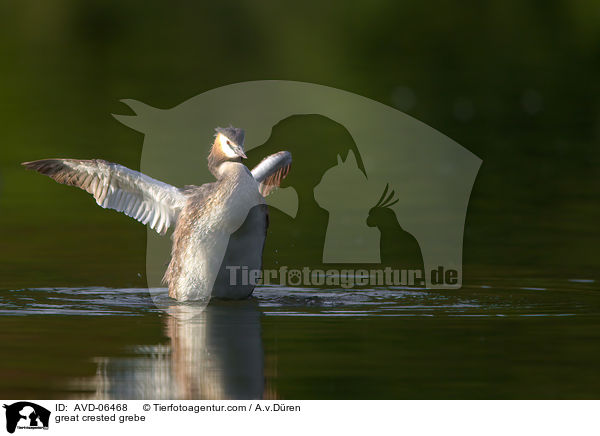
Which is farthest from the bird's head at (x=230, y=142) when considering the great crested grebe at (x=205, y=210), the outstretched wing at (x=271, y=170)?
the outstretched wing at (x=271, y=170)

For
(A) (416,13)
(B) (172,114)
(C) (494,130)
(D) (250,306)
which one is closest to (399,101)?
(C) (494,130)

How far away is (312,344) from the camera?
10891 millimetres

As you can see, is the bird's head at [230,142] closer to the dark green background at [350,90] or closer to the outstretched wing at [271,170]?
the outstretched wing at [271,170]

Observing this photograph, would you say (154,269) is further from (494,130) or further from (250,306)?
(494,130)

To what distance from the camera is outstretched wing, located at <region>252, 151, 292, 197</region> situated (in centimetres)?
1516

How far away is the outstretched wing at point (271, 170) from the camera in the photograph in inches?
597

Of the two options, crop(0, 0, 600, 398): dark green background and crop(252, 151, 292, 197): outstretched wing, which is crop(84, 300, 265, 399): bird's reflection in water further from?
crop(252, 151, 292, 197): outstretched wing

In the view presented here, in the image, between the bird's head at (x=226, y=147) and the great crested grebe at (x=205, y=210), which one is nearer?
the great crested grebe at (x=205, y=210)

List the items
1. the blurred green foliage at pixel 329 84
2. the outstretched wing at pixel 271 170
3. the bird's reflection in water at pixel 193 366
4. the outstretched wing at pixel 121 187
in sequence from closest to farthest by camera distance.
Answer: the bird's reflection in water at pixel 193 366, the outstretched wing at pixel 121 187, the outstretched wing at pixel 271 170, the blurred green foliage at pixel 329 84

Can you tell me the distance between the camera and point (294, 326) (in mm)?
11719

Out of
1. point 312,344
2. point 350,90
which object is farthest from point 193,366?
point 350,90
